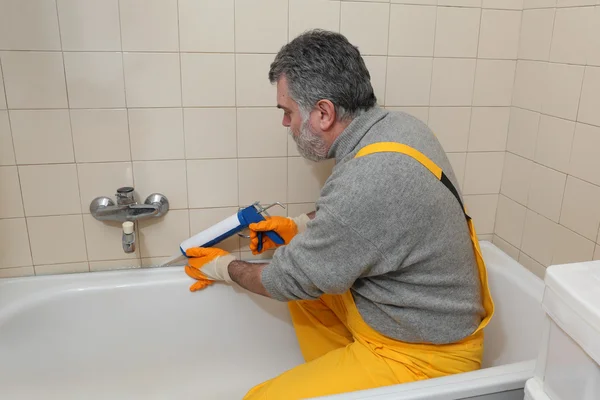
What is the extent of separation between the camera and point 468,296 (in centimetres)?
125

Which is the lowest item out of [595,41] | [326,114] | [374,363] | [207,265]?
[374,363]

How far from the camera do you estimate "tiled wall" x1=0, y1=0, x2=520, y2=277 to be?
4.68 feet

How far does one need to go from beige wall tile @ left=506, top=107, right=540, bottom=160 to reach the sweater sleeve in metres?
0.84

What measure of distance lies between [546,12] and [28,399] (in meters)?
2.01

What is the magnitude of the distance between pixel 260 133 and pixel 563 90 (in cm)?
93

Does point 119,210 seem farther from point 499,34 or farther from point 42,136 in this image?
point 499,34

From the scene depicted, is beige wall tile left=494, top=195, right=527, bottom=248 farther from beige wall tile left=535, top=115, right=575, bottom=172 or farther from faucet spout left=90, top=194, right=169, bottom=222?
faucet spout left=90, top=194, right=169, bottom=222

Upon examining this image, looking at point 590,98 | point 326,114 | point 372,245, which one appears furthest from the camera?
point 590,98

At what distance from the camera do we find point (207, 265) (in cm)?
153

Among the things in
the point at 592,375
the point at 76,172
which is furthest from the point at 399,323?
the point at 76,172

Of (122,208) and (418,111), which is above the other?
(418,111)

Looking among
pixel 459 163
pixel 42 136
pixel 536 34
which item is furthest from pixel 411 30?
pixel 42 136

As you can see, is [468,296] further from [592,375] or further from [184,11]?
[184,11]

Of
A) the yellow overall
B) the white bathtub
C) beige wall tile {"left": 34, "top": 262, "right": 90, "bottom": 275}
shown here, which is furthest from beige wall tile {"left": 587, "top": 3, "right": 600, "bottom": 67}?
beige wall tile {"left": 34, "top": 262, "right": 90, "bottom": 275}
